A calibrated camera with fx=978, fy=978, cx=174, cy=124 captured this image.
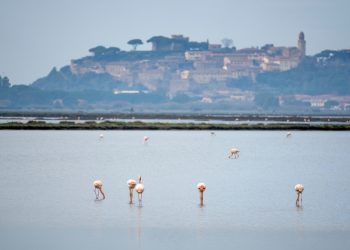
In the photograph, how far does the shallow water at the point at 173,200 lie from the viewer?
757 inches

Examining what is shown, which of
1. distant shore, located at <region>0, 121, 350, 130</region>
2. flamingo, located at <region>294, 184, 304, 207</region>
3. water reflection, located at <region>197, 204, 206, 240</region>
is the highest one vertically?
distant shore, located at <region>0, 121, 350, 130</region>

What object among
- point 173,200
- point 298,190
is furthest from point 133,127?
point 298,190

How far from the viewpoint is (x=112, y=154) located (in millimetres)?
43219

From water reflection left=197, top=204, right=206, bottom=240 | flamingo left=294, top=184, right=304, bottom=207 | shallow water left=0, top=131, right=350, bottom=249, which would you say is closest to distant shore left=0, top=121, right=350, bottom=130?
shallow water left=0, top=131, right=350, bottom=249

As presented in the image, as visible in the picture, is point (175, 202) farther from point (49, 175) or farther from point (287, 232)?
point (49, 175)

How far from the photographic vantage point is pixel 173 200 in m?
24.8

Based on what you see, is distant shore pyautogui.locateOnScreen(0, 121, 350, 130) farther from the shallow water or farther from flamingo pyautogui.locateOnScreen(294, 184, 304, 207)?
flamingo pyautogui.locateOnScreen(294, 184, 304, 207)

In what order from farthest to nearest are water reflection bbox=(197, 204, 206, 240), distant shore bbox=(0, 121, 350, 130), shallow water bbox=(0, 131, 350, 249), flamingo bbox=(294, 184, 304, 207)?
distant shore bbox=(0, 121, 350, 130), flamingo bbox=(294, 184, 304, 207), water reflection bbox=(197, 204, 206, 240), shallow water bbox=(0, 131, 350, 249)

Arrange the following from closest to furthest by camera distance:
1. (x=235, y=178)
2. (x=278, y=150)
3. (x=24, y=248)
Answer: (x=24, y=248), (x=235, y=178), (x=278, y=150)

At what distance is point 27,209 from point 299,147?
3104 centimetres

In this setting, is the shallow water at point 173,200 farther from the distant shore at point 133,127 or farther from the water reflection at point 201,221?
the distant shore at point 133,127

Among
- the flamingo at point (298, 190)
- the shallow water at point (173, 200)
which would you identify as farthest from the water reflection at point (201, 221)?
the flamingo at point (298, 190)

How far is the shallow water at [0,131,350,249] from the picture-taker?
1922 cm

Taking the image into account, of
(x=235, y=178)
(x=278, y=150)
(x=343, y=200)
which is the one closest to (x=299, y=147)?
(x=278, y=150)
